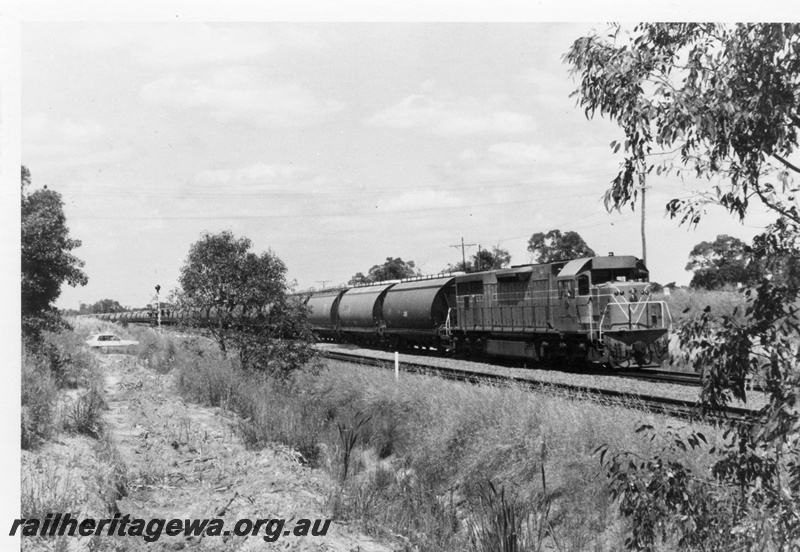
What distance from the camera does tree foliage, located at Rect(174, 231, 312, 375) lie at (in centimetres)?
1842

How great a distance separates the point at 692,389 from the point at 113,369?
18.2 meters

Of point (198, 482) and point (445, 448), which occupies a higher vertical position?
point (198, 482)

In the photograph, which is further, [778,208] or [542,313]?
[542,313]

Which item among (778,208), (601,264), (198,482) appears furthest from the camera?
(601,264)

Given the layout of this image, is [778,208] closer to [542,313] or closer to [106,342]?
[542,313]

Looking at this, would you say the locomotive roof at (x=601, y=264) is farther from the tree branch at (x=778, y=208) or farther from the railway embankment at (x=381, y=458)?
the tree branch at (x=778, y=208)

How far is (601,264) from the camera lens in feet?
66.3

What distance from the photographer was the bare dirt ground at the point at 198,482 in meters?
7.31

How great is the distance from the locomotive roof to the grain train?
1.2 inches

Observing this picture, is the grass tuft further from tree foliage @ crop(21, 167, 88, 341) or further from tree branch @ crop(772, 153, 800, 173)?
tree branch @ crop(772, 153, 800, 173)

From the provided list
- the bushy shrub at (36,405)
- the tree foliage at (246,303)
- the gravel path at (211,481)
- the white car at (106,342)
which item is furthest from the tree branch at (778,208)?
the white car at (106,342)

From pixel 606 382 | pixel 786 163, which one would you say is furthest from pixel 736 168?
pixel 606 382

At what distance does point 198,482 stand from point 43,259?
24.6 ft

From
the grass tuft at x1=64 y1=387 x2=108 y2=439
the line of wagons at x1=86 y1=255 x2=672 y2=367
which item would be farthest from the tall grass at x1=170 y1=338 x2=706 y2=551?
the line of wagons at x1=86 y1=255 x2=672 y2=367
